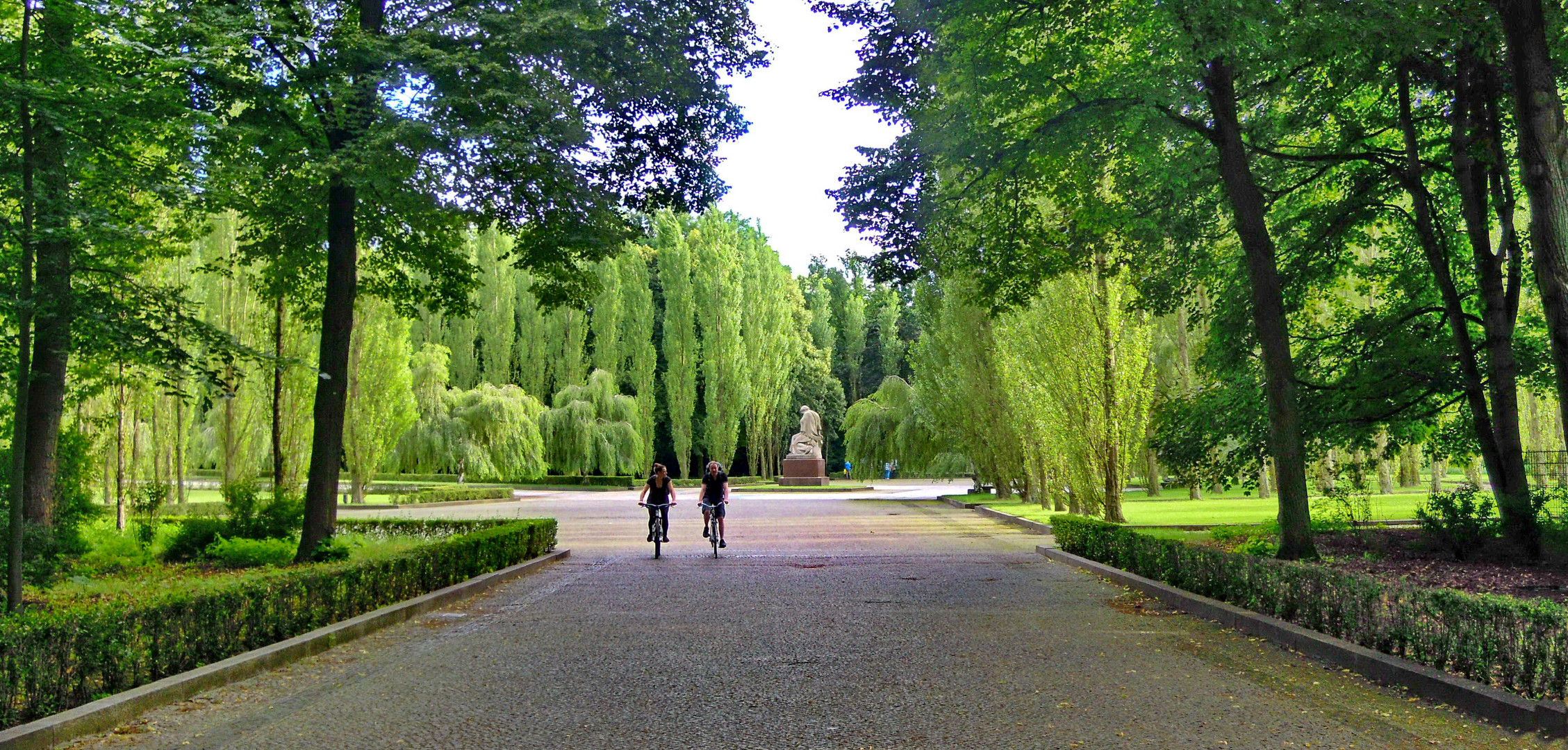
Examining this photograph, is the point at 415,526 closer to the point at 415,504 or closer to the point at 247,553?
the point at 247,553

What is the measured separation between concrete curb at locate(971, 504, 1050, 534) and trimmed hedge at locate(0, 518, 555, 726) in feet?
45.6

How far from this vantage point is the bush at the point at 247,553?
13.8 metres

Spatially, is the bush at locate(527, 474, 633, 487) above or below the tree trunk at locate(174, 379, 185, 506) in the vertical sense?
below

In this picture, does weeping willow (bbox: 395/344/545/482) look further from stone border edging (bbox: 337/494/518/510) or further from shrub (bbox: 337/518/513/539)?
shrub (bbox: 337/518/513/539)

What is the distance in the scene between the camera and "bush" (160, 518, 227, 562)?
14.8 meters

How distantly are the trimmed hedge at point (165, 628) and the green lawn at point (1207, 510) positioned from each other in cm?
1496

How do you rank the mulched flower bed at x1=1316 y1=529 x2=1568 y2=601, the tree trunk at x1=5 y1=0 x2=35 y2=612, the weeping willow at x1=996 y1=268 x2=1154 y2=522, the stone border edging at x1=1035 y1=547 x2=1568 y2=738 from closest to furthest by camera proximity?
the stone border edging at x1=1035 y1=547 x2=1568 y2=738 < the tree trunk at x1=5 y1=0 x2=35 y2=612 < the mulched flower bed at x1=1316 y1=529 x2=1568 y2=601 < the weeping willow at x1=996 y1=268 x2=1154 y2=522

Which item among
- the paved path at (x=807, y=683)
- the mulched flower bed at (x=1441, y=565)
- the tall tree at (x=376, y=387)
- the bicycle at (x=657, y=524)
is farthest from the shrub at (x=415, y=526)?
the mulched flower bed at (x=1441, y=565)

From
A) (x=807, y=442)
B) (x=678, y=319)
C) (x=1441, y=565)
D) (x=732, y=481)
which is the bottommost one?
(x=1441, y=565)

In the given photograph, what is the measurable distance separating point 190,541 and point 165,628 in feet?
29.6

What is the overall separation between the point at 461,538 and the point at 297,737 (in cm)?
801

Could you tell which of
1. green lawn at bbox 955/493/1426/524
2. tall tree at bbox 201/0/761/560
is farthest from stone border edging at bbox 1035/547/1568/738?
green lawn at bbox 955/493/1426/524

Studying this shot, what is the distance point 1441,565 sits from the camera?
12.3 meters

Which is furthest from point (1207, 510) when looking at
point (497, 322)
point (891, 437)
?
point (497, 322)
